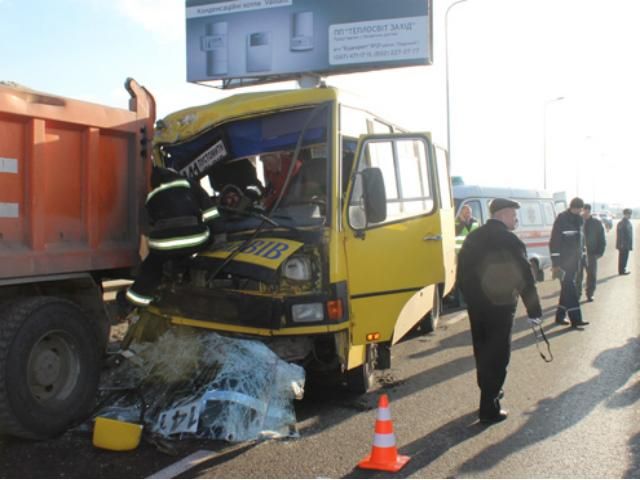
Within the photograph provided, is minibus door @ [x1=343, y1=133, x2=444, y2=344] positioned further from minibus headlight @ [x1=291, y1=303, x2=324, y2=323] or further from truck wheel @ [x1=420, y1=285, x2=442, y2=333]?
truck wheel @ [x1=420, y1=285, x2=442, y2=333]

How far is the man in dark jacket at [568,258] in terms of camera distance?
955 cm

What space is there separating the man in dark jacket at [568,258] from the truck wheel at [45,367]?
22.7 ft

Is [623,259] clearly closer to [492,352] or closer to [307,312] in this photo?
Answer: [492,352]

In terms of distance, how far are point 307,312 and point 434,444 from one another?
4.31ft

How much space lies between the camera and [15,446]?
183 inches

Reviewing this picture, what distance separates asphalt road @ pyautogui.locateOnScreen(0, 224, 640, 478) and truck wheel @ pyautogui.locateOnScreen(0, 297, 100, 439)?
0.62 ft

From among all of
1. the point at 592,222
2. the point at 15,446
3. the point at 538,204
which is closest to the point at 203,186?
the point at 15,446

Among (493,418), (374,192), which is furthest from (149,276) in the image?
(493,418)

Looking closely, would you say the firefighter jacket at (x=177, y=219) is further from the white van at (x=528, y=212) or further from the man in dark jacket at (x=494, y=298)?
the white van at (x=528, y=212)

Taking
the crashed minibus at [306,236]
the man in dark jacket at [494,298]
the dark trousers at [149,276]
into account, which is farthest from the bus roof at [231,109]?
the man in dark jacket at [494,298]

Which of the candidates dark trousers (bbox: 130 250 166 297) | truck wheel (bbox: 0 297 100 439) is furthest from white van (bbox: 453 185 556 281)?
truck wheel (bbox: 0 297 100 439)

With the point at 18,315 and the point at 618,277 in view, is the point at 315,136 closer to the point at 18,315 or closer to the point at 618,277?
the point at 18,315

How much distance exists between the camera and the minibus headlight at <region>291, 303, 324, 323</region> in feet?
16.1

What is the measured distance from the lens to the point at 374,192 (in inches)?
198
